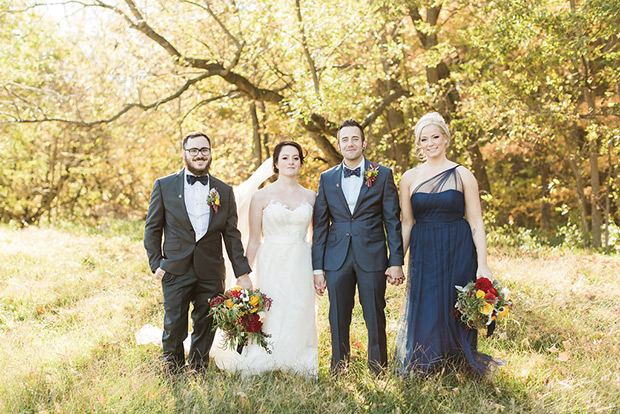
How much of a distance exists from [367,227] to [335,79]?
19.3ft

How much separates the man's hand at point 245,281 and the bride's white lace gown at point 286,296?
0.16 metres

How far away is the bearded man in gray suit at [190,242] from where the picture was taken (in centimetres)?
451

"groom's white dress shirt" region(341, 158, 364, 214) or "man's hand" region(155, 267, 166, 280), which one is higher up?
"groom's white dress shirt" region(341, 158, 364, 214)

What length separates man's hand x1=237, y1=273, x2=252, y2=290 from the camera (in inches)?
184

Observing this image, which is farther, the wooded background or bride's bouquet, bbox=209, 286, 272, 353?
the wooded background

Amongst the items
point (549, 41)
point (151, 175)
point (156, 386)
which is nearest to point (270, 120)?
point (549, 41)

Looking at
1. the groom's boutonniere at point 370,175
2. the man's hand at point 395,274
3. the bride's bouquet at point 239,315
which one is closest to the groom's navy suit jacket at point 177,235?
the bride's bouquet at point 239,315

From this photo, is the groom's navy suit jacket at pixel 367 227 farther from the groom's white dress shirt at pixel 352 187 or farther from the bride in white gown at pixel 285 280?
the bride in white gown at pixel 285 280

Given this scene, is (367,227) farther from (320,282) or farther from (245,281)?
(245,281)

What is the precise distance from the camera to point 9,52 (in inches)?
500

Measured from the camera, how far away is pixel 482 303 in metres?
4.02

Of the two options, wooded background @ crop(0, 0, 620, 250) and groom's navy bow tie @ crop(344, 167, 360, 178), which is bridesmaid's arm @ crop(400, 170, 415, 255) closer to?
groom's navy bow tie @ crop(344, 167, 360, 178)

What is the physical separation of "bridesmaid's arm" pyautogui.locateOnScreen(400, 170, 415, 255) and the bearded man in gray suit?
55.4 inches

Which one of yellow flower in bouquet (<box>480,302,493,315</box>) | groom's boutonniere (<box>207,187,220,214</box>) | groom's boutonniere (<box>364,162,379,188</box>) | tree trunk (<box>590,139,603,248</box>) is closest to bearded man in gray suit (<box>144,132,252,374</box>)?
groom's boutonniere (<box>207,187,220,214</box>)
